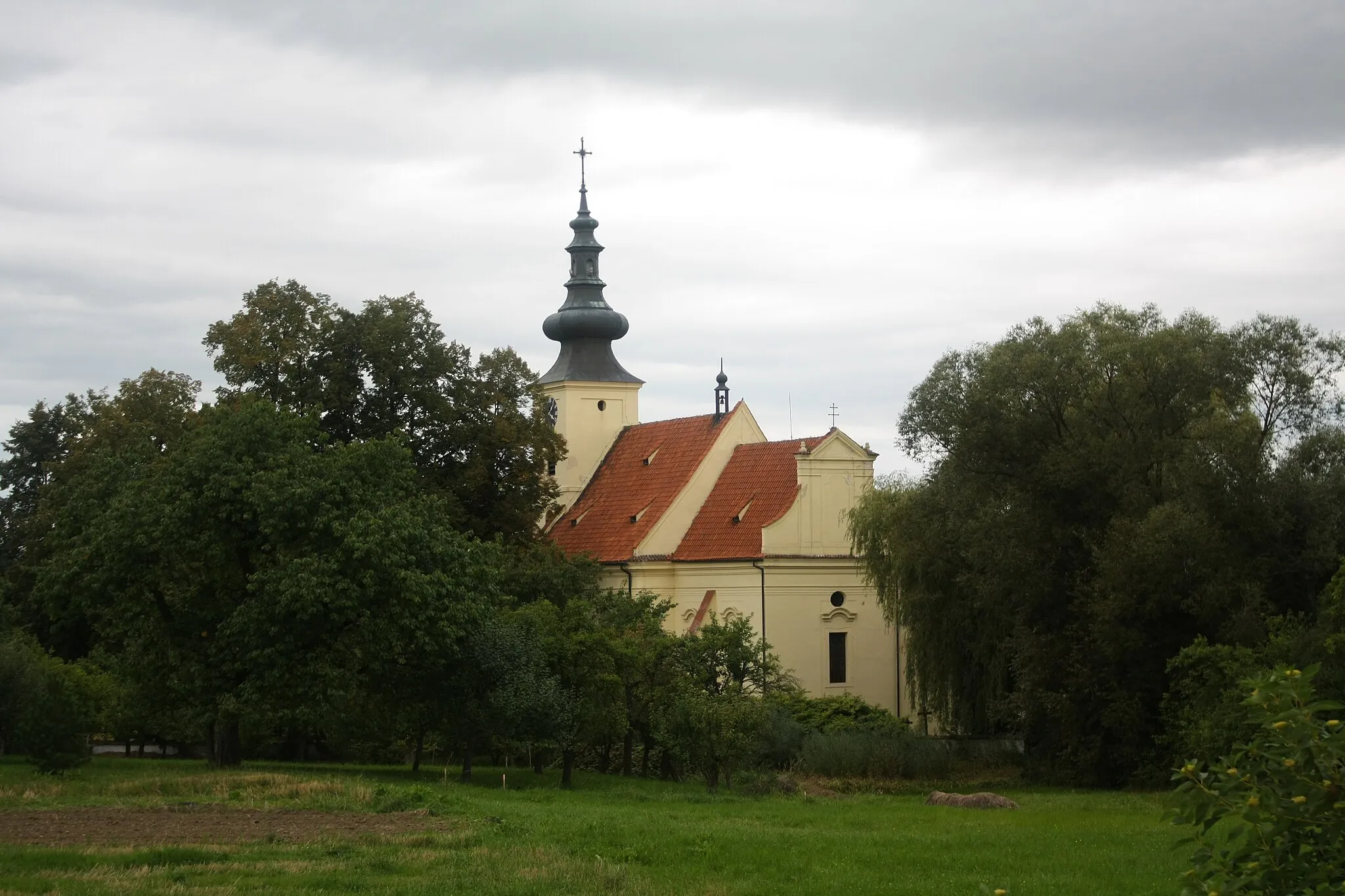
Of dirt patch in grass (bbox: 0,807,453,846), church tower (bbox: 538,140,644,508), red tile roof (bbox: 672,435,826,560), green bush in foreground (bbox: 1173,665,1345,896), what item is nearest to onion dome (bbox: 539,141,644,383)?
church tower (bbox: 538,140,644,508)

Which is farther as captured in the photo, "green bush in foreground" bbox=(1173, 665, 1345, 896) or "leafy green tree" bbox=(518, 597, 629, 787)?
"leafy green tree" bbox=(518, 597, 629, 787)

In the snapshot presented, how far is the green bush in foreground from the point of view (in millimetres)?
8516

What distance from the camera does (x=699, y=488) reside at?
2362 inches

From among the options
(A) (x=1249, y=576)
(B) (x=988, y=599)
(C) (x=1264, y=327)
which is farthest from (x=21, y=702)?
(C) (x=1264, y=327)

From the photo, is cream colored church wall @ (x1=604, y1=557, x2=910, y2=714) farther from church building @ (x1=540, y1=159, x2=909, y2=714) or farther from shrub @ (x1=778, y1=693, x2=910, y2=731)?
shrub @ (x1=778, y1=693, x2=910, y2=731)

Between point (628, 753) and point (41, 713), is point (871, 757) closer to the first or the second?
point (628, 753)

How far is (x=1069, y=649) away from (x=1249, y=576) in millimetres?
4724

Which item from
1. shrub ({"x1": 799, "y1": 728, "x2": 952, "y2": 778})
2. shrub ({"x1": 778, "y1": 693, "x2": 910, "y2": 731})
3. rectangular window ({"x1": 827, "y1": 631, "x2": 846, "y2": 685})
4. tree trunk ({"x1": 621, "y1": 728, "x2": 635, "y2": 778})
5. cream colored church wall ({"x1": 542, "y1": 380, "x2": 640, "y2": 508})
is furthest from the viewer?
cream colored church wall ({"x1": 542, "y1": 380, "x2": 640, "y2": 508})

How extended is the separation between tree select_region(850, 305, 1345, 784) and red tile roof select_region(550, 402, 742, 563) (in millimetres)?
19944

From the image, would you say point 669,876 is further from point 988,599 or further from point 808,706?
point 808,706

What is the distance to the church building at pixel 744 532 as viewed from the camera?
55.7 metres

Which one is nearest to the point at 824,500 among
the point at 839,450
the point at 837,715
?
the point at 839,450

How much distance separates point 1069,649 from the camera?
121 ft

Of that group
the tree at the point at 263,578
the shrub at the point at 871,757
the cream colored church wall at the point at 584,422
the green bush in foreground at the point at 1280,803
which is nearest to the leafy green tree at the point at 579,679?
the tree at the point at 263,578
